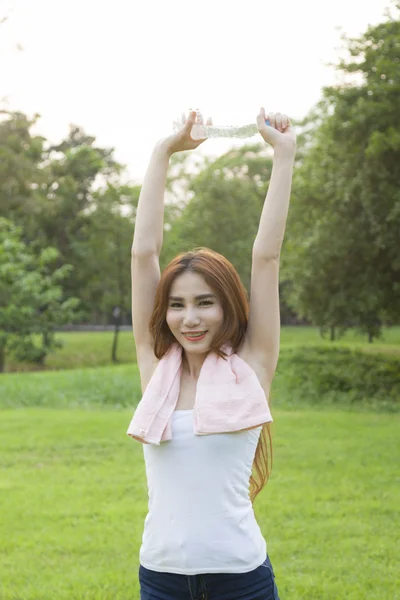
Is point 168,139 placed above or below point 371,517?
above

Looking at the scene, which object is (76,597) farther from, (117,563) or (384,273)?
(384,273)

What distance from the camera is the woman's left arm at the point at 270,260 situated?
6.97 feet

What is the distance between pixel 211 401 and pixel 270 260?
0.44 m

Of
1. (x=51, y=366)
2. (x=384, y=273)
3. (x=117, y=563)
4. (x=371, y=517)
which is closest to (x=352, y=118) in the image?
(x=384, y=273)

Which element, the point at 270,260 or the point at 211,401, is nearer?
the point at 211,401

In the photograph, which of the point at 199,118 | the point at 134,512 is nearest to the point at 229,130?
the point at 199,118

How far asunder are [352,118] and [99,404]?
622cm

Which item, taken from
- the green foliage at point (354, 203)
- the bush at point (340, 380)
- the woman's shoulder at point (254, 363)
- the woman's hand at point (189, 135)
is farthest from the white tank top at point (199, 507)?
the green foliage at point (354, 203)

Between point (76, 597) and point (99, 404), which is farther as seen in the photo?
point (99, 404)

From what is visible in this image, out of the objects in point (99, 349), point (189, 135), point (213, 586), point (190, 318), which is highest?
point (189, 135)

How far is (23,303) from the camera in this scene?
20031 millimetres

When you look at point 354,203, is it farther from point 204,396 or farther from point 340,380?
point 204,396

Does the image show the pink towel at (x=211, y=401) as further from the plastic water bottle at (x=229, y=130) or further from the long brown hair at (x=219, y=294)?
the plastic water bottle at (x=229, y=130)

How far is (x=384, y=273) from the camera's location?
1466 centimetres
